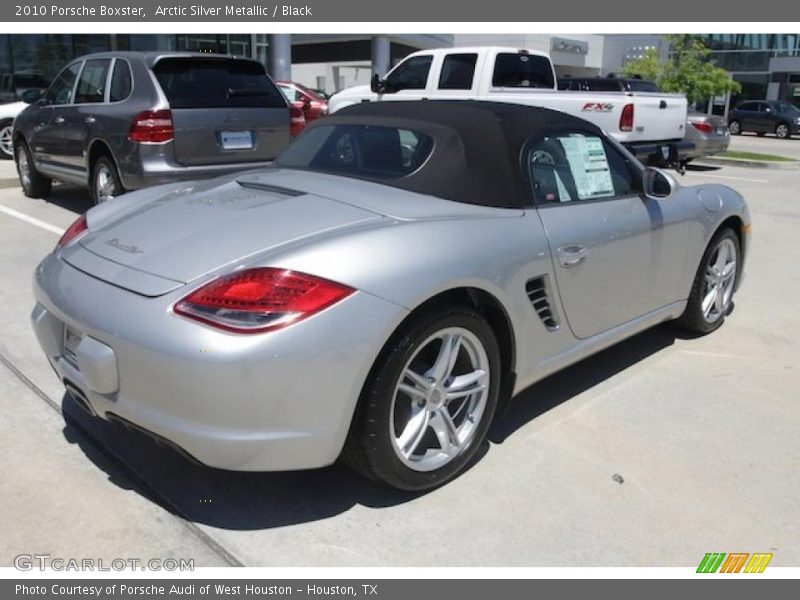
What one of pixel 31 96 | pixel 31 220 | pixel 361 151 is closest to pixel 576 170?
pixel 361 151

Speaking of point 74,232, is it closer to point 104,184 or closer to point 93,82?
point 104,184

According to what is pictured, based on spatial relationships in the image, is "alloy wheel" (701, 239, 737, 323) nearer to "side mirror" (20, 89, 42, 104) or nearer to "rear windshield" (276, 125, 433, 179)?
"rear windshield" (276, 125, 433, 179)

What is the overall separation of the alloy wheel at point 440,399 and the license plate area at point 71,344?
119 centimetres

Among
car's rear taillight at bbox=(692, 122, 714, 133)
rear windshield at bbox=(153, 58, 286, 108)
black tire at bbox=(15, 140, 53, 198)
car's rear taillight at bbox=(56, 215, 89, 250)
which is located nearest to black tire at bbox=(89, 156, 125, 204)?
rear windshield at bbox=(153, 58, 286, 108)

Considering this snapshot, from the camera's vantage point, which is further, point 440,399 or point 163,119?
point 163,119

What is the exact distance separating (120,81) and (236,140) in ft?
4.18

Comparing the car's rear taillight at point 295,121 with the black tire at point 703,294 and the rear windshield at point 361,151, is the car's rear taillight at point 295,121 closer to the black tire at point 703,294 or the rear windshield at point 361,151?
the rear windshield at point 361,151

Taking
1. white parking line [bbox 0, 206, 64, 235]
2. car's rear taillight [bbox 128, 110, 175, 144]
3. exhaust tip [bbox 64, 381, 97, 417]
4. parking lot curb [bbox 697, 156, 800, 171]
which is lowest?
white parking line [bbox 0, 206, 64, 235]

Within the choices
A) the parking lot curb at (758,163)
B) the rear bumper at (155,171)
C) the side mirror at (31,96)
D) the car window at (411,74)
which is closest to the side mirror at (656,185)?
the rear bumper at (155,171)

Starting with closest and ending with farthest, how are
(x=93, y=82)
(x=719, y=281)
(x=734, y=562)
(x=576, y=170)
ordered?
(x=734, y=562) → (x=576, y=170) → (x=719, y=281) → (x=93, y=82)

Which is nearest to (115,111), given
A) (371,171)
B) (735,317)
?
(371,171)

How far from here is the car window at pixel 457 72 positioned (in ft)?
36.1

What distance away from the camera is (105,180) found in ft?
23.6

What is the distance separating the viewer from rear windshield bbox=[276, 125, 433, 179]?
3320mm
